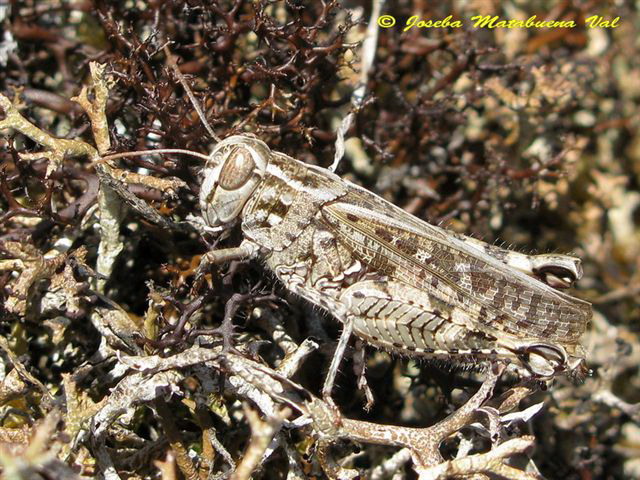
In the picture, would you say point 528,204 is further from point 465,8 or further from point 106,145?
point 106,145

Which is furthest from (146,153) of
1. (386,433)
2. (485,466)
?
(485,466)

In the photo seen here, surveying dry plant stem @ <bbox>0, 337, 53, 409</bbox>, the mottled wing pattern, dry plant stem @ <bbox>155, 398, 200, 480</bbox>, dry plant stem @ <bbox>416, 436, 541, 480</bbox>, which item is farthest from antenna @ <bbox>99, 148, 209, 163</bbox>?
dry plant stem @ <bbox>416, 436, 541, 480</bbox>

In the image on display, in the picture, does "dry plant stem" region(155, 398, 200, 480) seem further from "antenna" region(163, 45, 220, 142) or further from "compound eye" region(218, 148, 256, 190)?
"antenna" region(163, 45, 220, 142)

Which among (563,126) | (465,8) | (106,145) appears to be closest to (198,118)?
(106,145)

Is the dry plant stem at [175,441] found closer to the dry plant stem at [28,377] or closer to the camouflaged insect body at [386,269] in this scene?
the dry plant stem at [28,377]

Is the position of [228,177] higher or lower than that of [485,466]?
higher

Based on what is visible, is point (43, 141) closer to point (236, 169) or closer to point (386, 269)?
point (236, 169)

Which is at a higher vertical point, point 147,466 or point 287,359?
point 287,359
